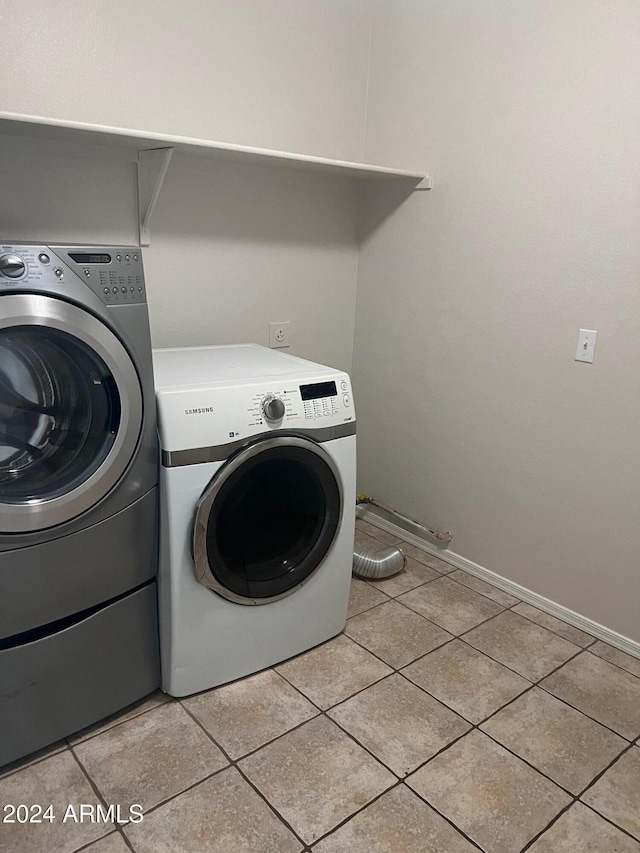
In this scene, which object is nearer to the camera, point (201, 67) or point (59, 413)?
point (59, 413)

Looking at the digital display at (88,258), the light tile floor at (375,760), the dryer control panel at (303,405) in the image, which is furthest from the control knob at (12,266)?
the light tile floor at (375,760)

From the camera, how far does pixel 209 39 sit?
2.11 metres

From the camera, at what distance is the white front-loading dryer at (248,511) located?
1606 millimetres

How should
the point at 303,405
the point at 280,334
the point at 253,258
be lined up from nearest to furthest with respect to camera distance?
the point at 303,405, the point at 253,258, the point at 280,334

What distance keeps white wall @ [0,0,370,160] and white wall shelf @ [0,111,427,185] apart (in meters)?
0.13

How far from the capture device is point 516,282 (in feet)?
7.14

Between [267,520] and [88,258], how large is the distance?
85 cm

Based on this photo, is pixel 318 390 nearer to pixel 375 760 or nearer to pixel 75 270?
pixel 75 270

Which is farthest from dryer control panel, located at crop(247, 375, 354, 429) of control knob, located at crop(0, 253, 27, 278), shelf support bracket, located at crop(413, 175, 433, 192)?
shelf support bracket, located at crop(413, 175, 433, 192)

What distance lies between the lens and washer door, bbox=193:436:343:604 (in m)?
1.64

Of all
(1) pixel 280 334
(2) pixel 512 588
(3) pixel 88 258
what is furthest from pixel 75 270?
(2) pixel 512 588

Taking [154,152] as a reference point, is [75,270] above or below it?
below

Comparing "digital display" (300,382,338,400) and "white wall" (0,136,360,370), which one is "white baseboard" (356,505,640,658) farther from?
"digital display" (300,382,338,400)

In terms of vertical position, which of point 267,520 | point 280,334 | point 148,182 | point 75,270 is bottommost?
point 267,520
